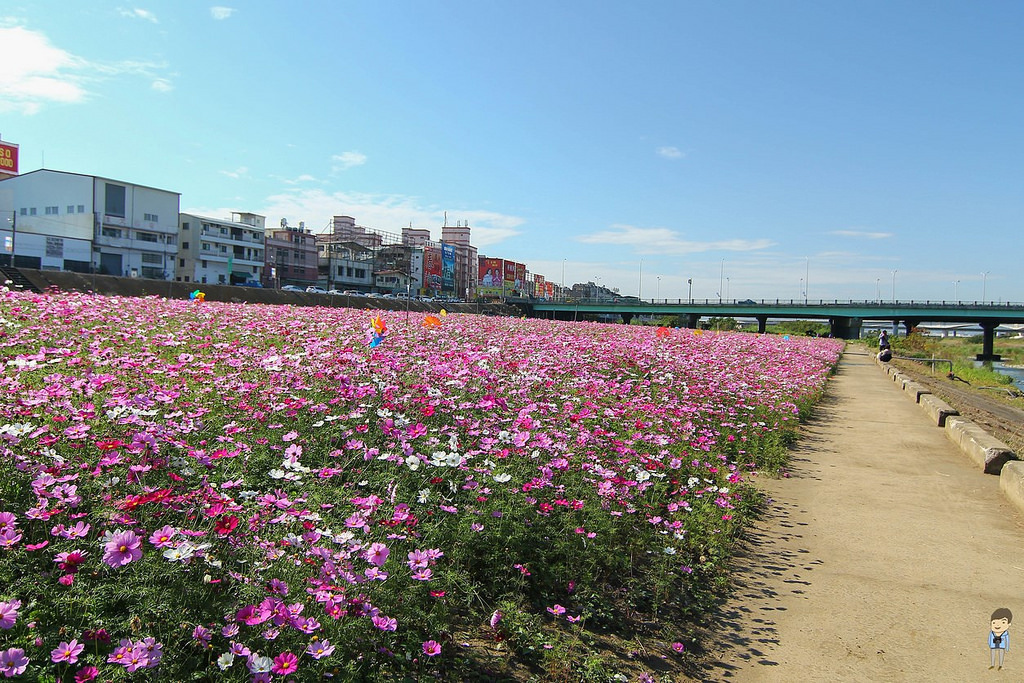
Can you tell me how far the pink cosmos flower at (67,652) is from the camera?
66.9 inches

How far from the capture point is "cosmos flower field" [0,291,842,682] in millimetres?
2033

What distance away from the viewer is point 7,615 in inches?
68.5

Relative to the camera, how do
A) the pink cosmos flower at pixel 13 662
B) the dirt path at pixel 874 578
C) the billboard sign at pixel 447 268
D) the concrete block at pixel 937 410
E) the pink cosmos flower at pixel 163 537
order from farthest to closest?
the billboard sign at pixel 447 268 < the concrete block at pixel 937 410 < the dirt path at pixel 874 578 < the pink cosmos flower at pixel 163 537 < the pink cosmos flower at pixel 13 662

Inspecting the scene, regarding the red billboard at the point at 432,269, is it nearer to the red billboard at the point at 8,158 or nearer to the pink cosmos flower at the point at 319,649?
the red billboard at the point at 8,158

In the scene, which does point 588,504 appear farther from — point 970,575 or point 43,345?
point 43,345

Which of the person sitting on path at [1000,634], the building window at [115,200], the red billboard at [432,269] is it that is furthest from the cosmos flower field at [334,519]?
the red billboard at [432,269]

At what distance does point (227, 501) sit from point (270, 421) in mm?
1254

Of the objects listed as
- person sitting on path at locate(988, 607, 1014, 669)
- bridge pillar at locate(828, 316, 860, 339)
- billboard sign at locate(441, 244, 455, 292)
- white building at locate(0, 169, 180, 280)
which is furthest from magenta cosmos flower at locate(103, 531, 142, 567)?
billboard sign at locate(441, 244, 455, 292)

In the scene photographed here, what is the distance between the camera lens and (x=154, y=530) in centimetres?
243

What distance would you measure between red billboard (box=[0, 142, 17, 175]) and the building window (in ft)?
43.0

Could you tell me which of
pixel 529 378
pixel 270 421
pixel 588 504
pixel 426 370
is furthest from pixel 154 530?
pixel 529 378

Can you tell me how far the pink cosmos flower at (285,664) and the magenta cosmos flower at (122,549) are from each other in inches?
21.9

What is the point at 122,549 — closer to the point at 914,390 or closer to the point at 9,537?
the point at 9,537

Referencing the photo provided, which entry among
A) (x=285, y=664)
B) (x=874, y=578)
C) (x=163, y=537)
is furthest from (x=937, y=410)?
(x=163, y=537)
